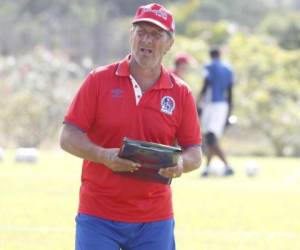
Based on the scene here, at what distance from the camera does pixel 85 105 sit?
643 cm

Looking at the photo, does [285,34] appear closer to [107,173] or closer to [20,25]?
[20,25]

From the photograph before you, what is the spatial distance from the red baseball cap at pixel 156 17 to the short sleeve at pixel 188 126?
0.44m

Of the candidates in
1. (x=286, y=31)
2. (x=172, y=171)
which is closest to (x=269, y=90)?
(x=286, y=31)

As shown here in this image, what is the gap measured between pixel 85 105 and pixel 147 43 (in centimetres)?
49

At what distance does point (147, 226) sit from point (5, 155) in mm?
17689

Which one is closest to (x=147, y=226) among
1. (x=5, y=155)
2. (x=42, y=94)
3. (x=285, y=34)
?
(x=5, y=155)

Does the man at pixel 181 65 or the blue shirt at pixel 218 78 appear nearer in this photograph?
the man at pixel 181 65

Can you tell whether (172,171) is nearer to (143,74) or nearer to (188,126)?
(188,126)

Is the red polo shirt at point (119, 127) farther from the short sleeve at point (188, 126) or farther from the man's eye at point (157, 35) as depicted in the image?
the man's eye at point (157, 35)

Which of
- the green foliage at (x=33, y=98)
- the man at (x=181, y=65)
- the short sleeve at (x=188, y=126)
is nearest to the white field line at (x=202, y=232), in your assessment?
the short sleeve at (x=188, y=126)

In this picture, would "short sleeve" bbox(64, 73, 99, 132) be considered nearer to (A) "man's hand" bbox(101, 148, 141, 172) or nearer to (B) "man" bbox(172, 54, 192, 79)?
(A) "man's hand" bbox(101, 148, 141, 172)

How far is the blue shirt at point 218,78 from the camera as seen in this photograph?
19016 mm

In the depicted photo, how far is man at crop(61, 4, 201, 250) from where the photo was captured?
21.1 feet

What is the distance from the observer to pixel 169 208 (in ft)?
21.7
